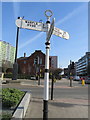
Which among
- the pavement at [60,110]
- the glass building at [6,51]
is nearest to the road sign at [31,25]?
the pavement at [60,110]

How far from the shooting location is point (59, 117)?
5.15 metres

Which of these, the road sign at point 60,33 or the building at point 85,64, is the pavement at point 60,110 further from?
the building at point 85,64

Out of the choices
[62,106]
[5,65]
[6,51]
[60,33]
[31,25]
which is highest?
[6,51]

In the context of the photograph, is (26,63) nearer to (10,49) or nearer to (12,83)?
(10,49)

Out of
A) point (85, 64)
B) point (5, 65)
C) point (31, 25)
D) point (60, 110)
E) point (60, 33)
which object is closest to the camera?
point (31, 25)

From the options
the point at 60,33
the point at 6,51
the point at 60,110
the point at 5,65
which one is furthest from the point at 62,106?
the point at 5,65

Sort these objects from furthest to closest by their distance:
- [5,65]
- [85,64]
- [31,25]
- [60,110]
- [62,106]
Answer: [85,64] → [5,65] → [62,106] → [60,110] → [31,25]

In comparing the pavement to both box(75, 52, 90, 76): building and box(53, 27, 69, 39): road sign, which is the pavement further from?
box(75, 52, 90, 76): building

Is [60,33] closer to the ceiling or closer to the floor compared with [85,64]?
closer to the floor

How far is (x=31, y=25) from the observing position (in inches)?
165

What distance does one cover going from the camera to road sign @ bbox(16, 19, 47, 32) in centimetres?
411

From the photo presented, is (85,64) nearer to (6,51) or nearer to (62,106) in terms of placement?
(6,51)

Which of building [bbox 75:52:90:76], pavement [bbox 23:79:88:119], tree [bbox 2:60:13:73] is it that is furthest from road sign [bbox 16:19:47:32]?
building [bbox 75:52:90:76]

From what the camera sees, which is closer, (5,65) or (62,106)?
(62,106)
